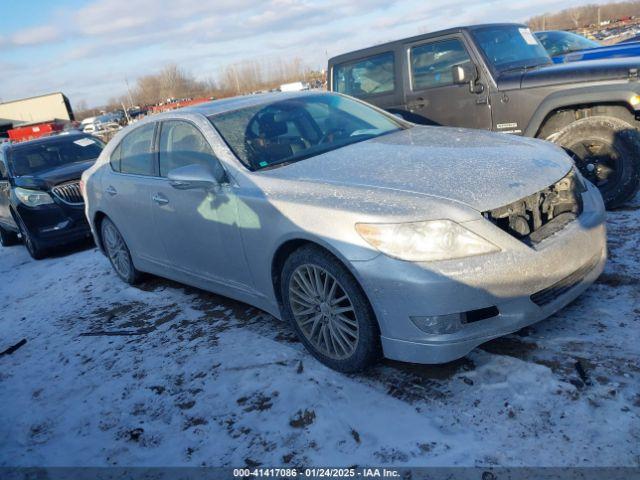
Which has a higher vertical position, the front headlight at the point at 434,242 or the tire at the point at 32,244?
the front headlight at the point at 434,242

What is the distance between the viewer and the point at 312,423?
2.64 meters

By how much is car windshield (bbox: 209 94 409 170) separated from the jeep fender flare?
66.1 inches

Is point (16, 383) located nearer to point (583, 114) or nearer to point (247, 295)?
point (247, 295)

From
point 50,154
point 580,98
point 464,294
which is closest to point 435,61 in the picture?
point 580,98

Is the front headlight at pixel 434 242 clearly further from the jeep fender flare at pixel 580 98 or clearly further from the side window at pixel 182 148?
the jeep fender flare at pixel 580 98

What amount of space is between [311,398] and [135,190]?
8.45 feet

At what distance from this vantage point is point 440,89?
587cm

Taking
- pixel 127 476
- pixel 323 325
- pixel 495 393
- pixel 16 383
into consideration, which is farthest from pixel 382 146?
pixel 16 383

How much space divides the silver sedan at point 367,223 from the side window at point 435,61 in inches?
75.3

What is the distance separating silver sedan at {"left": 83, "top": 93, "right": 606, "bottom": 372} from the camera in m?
2.56

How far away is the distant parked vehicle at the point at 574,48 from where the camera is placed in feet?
22.5

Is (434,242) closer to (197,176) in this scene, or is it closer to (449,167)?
(449,167)

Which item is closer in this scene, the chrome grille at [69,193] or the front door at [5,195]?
the chrome grille at [69,193]

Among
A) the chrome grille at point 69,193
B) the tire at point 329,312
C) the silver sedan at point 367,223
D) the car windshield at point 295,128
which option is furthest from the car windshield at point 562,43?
the chrome grille at point 69,193
